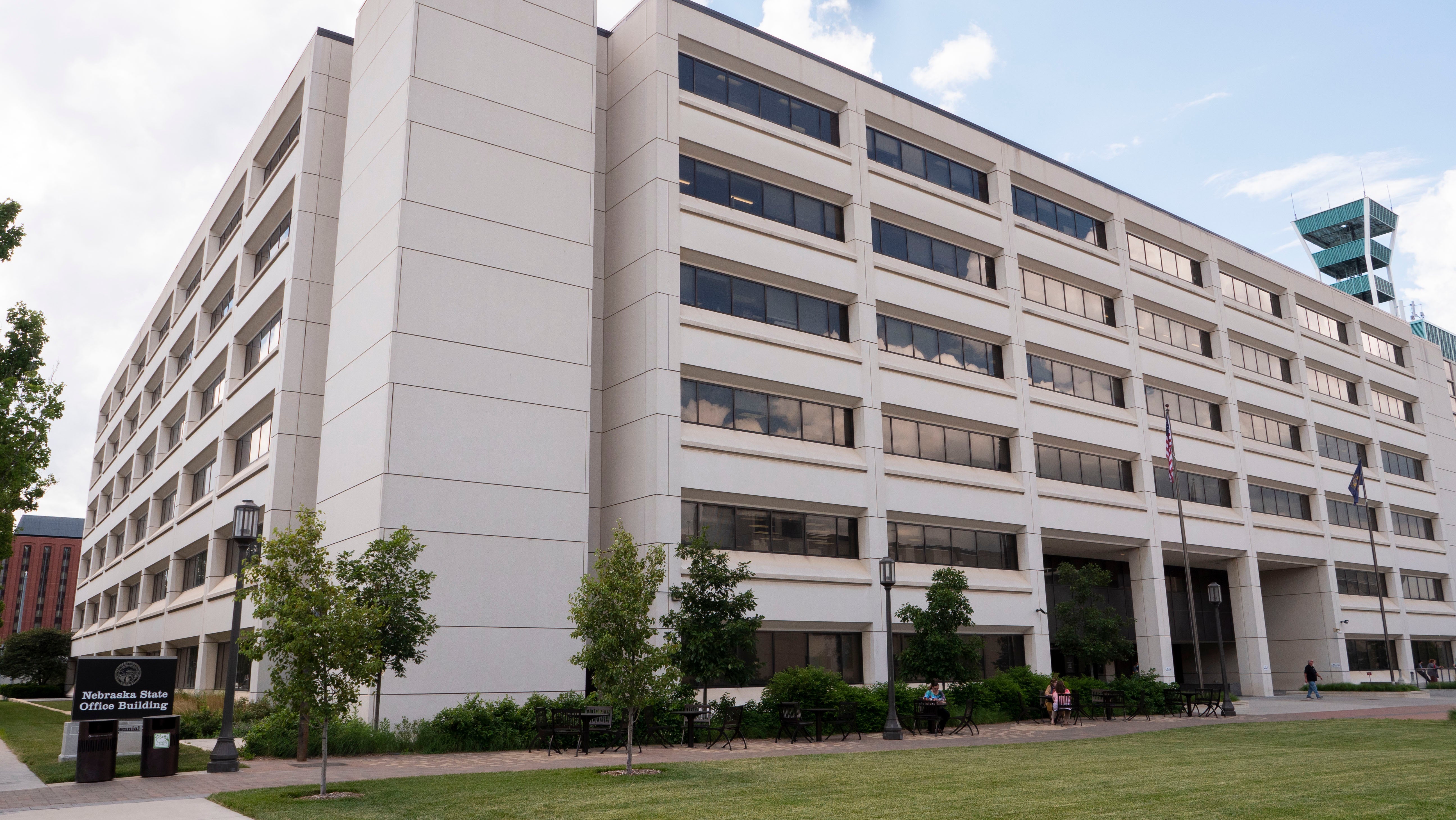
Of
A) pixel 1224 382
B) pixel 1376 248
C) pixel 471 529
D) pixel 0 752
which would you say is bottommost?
pixel 0 752

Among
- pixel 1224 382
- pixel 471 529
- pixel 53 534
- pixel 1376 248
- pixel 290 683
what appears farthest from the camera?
pixel 53 534

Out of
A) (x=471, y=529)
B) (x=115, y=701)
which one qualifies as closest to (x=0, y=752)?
(x=115, y=701)

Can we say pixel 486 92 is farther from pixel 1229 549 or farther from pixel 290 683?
pixel 1229 549

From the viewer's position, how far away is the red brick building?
156 metres

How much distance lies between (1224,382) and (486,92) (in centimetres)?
4016

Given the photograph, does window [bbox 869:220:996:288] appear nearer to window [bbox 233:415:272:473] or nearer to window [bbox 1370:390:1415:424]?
window [bbox 233:415:272:473]

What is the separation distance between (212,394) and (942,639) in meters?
35.2

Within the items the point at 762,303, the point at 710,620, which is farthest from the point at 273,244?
the point at 710,620

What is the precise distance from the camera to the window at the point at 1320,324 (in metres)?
59.7

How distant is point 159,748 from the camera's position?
58.8 ft

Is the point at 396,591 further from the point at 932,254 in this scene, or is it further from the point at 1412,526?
the point at 1412,526

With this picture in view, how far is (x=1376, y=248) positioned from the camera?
84.1 metres

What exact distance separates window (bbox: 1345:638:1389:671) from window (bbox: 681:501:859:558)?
35.8 m

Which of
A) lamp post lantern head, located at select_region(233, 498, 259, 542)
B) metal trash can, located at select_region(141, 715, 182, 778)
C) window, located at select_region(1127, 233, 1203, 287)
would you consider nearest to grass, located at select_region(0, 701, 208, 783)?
metal trash can, located at select_region(141, 715, 182, 778)
